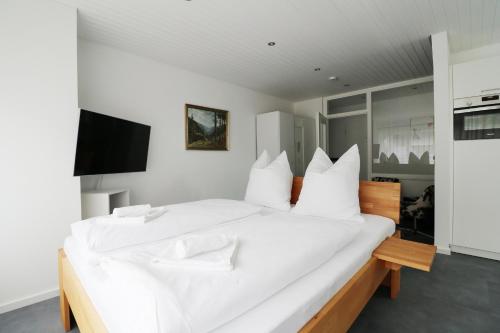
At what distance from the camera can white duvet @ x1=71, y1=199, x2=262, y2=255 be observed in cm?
124

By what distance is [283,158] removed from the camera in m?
2.59

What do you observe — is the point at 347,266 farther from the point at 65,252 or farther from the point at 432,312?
the point at 65,252

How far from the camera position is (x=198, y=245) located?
1.06 metres

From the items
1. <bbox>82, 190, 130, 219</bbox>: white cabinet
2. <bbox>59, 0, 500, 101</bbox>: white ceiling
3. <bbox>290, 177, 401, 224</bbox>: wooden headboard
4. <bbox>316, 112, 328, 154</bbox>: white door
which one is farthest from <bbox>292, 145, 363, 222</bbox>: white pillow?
<bbox>82, 190, 130, 219</bbox>: white cabinet

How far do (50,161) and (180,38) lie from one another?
1.74 metres

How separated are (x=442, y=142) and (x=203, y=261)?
2.86 m

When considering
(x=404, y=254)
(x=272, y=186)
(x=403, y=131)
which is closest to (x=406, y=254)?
(x=404, y=254)

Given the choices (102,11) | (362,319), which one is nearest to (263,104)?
(102,11)

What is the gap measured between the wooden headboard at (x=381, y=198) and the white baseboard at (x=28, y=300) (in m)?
2.78

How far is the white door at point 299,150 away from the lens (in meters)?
4.76

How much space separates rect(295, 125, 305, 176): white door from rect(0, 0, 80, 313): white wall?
3.62m

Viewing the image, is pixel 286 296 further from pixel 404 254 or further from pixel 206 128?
pixel 206 128

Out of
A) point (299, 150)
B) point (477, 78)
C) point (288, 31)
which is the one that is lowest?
point (299, 150)

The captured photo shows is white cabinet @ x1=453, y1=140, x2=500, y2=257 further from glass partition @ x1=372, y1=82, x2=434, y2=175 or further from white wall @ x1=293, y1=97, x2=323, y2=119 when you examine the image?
white wall @ x1=293, y1=97, x2=323, y2=119
